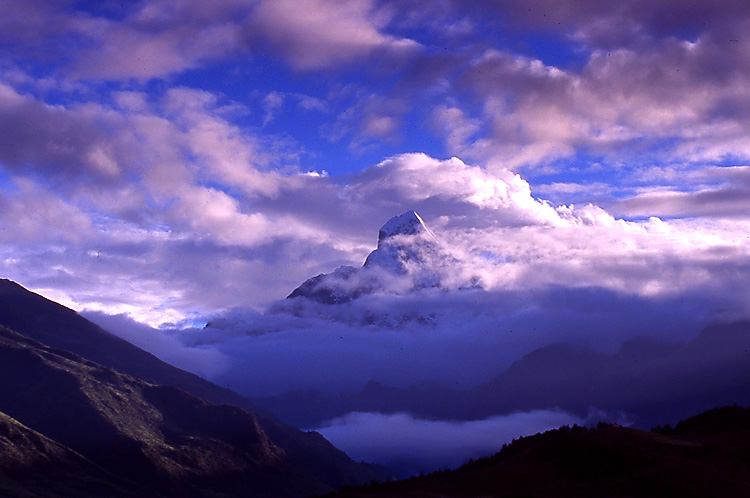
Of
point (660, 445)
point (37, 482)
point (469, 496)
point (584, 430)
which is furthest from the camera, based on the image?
point (37, 482)

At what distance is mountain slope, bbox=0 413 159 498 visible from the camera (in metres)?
150

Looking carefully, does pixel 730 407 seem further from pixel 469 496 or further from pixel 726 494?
pixel 469 496

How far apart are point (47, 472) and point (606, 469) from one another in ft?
457

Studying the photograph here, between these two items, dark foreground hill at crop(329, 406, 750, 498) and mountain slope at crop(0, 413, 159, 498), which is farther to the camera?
mountain slope at crop(0, 413, 159, 498)

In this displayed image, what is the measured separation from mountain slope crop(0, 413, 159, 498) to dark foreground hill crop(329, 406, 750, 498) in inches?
4418

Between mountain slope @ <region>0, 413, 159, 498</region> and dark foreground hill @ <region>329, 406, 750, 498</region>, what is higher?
dark foreground hill @ <region>329, 406, 750, 498</region>

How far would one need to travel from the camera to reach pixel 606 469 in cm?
5353

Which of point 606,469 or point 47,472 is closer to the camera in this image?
point 606,469

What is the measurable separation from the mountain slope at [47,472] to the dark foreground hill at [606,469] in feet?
368

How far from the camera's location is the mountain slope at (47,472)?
491 ft

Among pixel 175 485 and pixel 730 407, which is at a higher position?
pixel 730 407

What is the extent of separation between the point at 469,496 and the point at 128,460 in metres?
153

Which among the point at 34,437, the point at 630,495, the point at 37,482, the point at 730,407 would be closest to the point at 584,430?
the point at 630,495

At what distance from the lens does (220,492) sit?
193 metres
